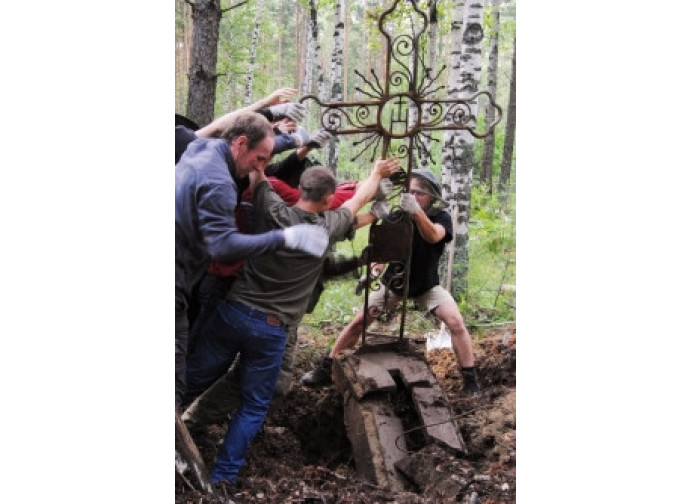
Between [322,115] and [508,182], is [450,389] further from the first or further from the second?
[322,115]

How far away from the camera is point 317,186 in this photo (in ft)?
11.2

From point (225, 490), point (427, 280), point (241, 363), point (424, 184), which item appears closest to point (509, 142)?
point (424, 184)

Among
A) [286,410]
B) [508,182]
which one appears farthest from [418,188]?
[286,410]

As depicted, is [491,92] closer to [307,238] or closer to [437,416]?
[307,238]

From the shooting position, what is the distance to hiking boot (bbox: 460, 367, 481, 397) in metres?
3.74

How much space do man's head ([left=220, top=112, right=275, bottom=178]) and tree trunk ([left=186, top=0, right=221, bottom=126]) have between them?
253 mm

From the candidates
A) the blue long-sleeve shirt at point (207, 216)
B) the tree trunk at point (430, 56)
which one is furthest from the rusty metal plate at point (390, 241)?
the blue long-sleeve shirt at point (207, 216)

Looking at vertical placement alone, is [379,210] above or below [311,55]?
below

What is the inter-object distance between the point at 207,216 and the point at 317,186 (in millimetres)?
490

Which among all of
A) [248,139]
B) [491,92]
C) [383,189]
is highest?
[491,92]

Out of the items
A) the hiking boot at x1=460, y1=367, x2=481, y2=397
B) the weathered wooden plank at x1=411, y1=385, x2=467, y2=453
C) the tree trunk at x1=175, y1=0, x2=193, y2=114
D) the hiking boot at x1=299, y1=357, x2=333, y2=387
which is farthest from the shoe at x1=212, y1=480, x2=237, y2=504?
the tree trunk at x1=175, y1=0, x2=193, y2=114

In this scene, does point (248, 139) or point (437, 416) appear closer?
point (248, 139)

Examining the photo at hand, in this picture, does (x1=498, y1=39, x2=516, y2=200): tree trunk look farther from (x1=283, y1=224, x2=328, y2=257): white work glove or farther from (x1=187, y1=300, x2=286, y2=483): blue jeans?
(x1=187, y1=300, x2=286, y2=483): blue jeans

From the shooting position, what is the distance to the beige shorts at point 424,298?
375 centimetres
